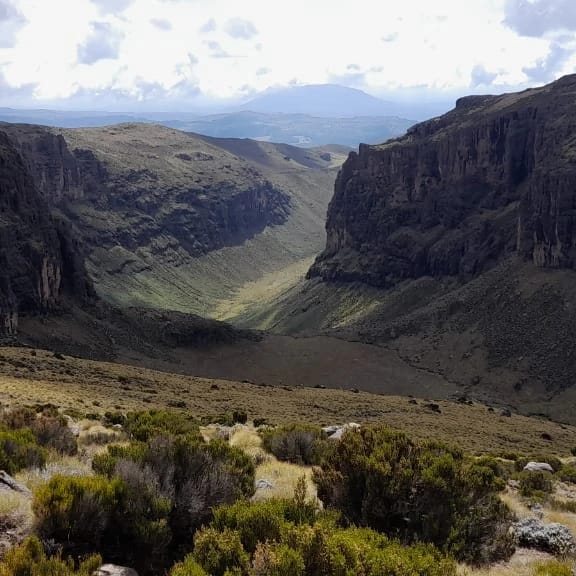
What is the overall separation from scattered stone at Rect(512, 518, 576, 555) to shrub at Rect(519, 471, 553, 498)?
5033 millimetres

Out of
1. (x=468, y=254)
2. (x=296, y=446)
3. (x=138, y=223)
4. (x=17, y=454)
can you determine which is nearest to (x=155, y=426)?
(x=296, y=446)

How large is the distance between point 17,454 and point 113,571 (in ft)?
14.4

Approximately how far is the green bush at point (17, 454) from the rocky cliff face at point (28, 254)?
167 feet

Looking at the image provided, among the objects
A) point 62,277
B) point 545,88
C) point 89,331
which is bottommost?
point 89,331

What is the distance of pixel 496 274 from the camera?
8562 centimetres

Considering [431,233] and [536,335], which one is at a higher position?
[431,233]

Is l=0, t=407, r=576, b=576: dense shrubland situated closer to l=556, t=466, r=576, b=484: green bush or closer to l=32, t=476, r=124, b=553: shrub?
l=32, t=476, r=124, b=553: shrub

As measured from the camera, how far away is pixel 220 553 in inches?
279

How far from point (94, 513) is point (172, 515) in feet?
4.43

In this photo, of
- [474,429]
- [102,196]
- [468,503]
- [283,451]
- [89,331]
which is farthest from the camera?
[102,196]

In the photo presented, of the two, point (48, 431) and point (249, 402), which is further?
point (249, 402)

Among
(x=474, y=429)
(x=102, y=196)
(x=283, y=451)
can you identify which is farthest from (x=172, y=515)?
(x=102, y=196)

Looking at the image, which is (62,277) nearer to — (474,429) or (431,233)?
(474,429)

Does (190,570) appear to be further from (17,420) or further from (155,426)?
(155,426)
